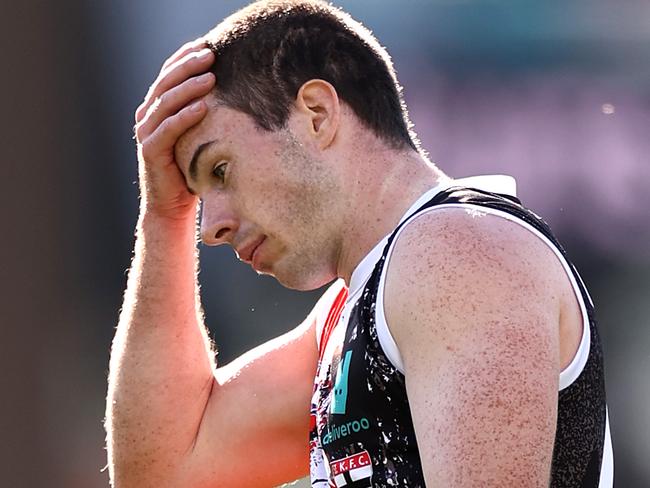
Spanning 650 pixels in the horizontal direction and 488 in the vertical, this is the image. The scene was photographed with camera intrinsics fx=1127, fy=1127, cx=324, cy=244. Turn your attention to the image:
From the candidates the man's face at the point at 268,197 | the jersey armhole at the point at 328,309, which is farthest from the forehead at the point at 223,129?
the jersey armhole at the point at 328,309

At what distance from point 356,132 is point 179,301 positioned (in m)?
0.79

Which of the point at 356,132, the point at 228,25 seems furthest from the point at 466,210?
the point at 228,25

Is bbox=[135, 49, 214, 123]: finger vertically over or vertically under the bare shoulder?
over

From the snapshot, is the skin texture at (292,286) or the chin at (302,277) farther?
the chin at (302,277)

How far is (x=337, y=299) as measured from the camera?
2760 mm

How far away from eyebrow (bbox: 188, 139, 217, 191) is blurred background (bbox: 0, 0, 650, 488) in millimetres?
2978

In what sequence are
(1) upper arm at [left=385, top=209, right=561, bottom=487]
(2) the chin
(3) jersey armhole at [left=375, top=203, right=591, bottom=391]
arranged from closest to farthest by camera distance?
(1) upper arm at [left=385, top=209, right=561, bottom=487]
(3) jersey armhole at [left=375, top=203, right=591, bottom=391]
(2) the chin

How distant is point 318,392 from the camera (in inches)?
94.3

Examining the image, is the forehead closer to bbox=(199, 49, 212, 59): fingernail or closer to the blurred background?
bbox=(199, 49, 212, 59): fingernail

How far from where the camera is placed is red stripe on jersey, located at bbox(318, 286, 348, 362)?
2.66 meters

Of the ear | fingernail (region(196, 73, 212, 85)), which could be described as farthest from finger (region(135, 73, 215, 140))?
the ear

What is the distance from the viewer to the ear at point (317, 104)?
95.5 inches

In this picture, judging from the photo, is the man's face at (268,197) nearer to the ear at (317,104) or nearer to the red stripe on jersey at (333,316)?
the ear at (317,104)

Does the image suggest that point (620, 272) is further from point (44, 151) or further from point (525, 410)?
point (525, 410)
